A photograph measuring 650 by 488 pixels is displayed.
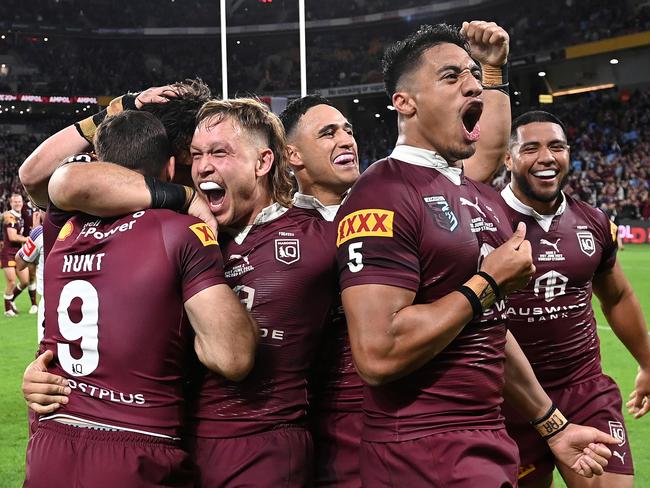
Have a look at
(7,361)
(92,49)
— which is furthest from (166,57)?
(7,361)

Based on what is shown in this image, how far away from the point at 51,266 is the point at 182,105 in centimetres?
88

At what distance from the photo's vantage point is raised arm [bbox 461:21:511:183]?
11.1 ft

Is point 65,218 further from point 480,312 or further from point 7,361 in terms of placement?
point 7,361

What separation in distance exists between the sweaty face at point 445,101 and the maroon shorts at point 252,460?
1143 mm

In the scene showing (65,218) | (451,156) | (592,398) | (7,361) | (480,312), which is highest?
(451,156)

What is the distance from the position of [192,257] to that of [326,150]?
1.27m

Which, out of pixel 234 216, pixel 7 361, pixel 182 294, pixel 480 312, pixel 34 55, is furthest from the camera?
pixel 34 55

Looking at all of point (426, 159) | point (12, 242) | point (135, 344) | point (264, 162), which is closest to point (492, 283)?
point (426, 159)

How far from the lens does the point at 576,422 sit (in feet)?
13.4

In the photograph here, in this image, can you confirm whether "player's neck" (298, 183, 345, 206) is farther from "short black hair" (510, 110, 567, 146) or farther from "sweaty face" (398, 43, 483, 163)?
"short black hair" (510, 110, 567, 146)

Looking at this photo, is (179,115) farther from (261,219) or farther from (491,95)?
(491,95)

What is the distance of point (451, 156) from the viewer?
283 cm

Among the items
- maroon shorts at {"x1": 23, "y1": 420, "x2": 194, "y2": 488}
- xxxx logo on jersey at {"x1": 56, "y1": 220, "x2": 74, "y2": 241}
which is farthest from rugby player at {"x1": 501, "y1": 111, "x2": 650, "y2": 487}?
xxxx logo on jersey at {"x1": 56, "y1": 220, "x2": 74, "y2": 241}

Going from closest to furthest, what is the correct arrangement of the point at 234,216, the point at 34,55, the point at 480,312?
the point at 480,312 → the point at 234,216 → the point at 34,55
